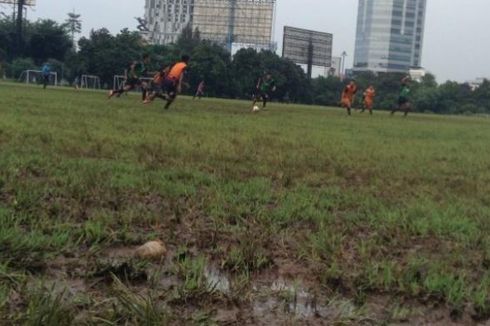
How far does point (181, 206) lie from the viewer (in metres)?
4.80

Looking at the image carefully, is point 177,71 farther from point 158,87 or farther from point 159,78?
point 159,78

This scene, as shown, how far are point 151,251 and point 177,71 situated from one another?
14568mm

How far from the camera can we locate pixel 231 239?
399cm

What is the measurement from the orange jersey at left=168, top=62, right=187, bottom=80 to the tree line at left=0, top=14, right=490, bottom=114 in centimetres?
3817

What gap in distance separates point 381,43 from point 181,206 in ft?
360

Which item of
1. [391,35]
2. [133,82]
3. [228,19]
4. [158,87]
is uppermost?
[391,35]

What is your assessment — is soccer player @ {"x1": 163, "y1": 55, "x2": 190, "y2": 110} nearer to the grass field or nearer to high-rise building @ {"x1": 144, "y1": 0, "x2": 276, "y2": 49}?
the grass field

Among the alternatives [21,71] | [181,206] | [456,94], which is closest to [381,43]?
[456,94]

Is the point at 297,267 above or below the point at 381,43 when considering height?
below

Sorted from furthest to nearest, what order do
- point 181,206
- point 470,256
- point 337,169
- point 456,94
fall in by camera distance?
point 456,94
point 337,169
point 181,206
point 470,256

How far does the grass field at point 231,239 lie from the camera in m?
2.91

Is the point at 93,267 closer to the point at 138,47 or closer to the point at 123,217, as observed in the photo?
the point at 123,217

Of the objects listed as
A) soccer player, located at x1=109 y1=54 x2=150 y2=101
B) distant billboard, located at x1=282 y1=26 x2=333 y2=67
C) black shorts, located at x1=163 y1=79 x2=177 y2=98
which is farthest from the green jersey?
distant billboard, located at x1=282 y1=26 x2=333 y2=67

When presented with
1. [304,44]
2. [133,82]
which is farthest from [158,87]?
[304,44]
